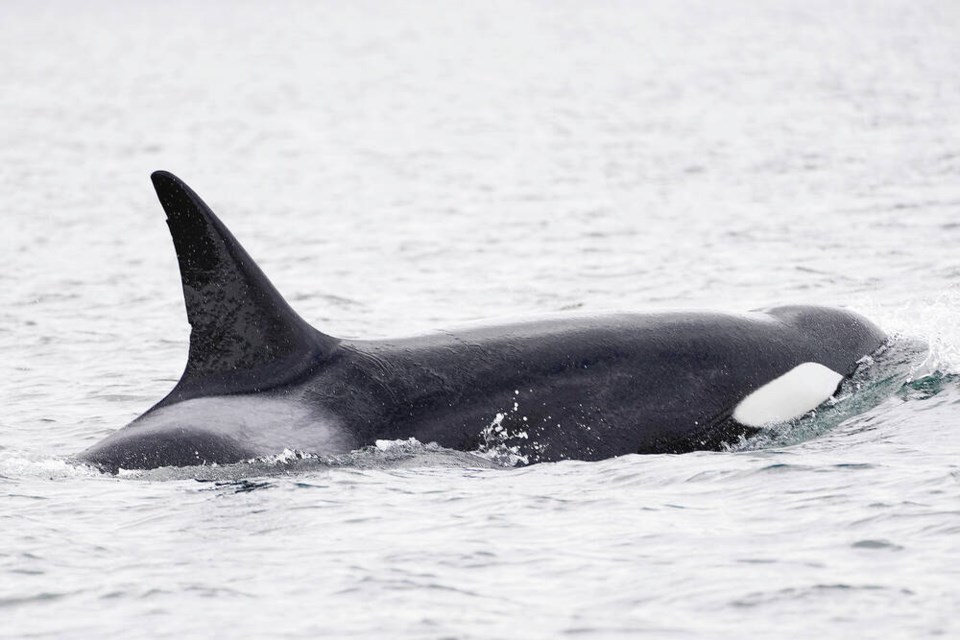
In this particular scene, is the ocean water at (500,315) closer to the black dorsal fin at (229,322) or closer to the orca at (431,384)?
the orca at (431,384)

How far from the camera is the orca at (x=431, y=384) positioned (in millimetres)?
11312

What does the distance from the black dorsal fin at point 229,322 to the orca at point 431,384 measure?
0.03ft

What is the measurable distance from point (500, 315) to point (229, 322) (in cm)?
646

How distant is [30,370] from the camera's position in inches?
687

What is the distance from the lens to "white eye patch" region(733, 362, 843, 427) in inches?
491

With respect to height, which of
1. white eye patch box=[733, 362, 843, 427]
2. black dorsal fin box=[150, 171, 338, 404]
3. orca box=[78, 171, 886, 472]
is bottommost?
white eye patch box=[733, 362, 843, 427]

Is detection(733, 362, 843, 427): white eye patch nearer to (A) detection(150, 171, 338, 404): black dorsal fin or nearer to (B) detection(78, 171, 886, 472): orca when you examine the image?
(B) detection(78, 171, 886, 472): orca

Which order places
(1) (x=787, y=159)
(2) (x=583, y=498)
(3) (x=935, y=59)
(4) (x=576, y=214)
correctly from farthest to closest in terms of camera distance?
1. (3) (x=935, y=59)
2. (1) (x=787, y=159)
3. (4) (x=576, y=214)
4. (2) (x=583, y=498)

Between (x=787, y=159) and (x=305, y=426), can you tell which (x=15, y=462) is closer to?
(x=305, y=426)

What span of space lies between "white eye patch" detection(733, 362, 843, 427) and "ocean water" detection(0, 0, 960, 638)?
145 mm

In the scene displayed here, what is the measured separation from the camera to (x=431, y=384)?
11680 millimetres

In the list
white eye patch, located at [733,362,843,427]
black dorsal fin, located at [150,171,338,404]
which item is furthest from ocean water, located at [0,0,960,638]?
black dorsal fin, located at [150,171,338,404]

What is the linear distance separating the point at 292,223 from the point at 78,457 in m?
20.0

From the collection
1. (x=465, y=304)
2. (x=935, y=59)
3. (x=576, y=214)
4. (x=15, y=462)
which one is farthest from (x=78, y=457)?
(x=935, y=59)
